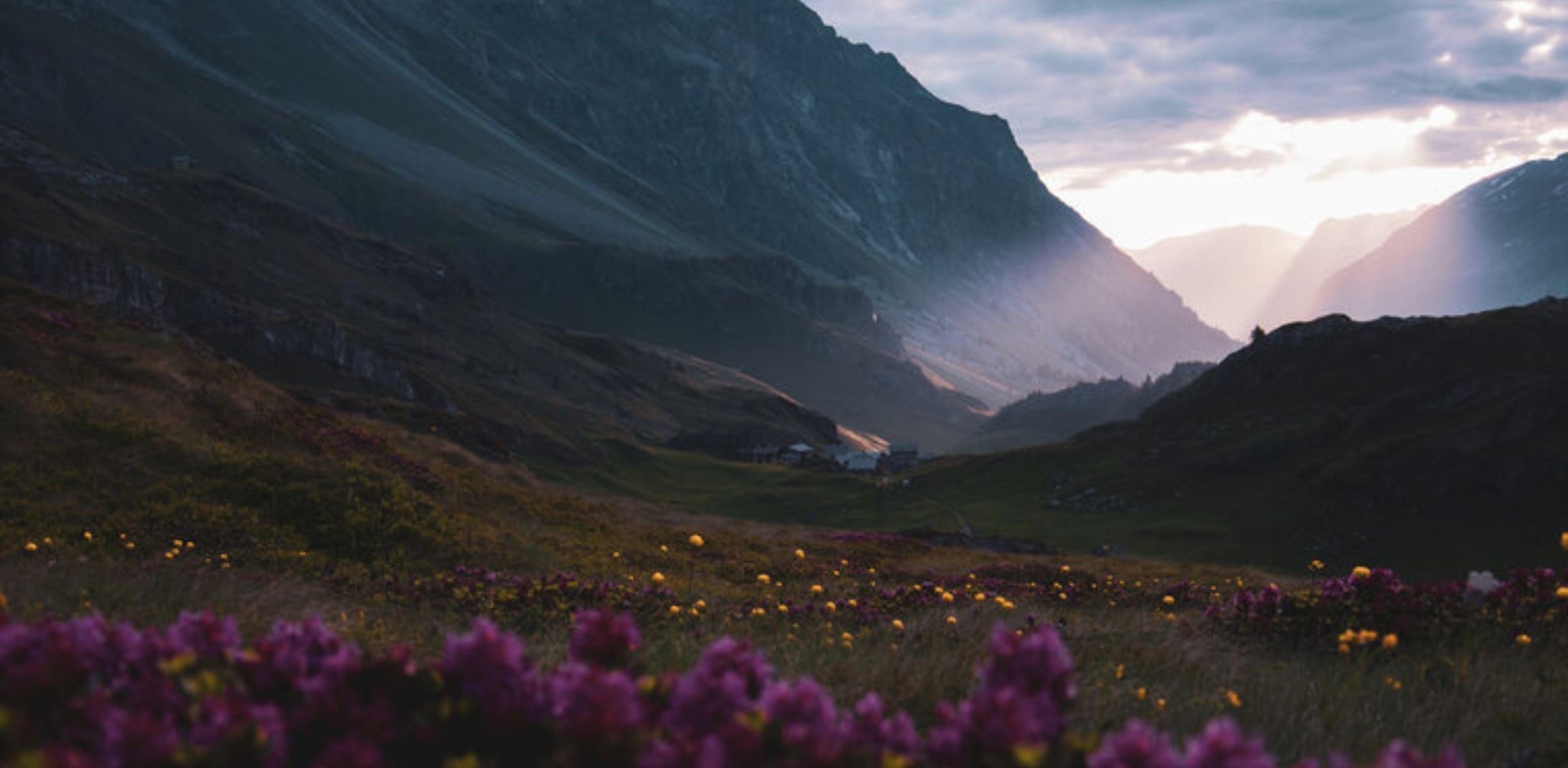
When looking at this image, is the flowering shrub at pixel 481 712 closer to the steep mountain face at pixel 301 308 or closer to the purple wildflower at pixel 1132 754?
the purple wildflower at pixel 1132 754

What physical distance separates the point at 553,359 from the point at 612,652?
191 m

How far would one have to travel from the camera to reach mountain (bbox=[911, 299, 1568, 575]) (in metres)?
64.4

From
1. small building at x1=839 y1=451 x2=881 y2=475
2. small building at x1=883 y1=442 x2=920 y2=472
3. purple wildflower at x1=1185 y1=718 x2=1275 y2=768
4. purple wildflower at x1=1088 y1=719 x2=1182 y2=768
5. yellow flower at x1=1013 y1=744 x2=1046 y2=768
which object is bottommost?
small building at x1=839 y1=451 x2=881 y2=475

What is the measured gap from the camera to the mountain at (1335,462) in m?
64.4

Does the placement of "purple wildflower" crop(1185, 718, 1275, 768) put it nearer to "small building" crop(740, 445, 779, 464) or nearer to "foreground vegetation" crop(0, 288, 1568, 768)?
"foreground vegetation" crop(0, 288, 1568, 768)

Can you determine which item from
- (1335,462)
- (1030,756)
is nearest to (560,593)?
(1030,756)

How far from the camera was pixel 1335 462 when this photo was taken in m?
73.9

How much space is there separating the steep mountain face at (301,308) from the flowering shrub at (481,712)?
204 feet

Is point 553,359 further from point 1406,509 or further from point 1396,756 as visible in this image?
point 1396,756

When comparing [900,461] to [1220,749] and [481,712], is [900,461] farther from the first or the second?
[1220,749]

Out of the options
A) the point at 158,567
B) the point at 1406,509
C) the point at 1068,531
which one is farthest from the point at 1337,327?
the point at 158,567

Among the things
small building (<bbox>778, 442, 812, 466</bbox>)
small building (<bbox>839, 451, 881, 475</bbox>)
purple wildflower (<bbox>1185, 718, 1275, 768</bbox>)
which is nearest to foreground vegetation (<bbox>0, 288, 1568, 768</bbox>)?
purple wildflower (<bbox>1185, 718, 1275, 768</bbox>)

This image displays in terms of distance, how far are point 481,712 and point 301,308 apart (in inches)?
6358

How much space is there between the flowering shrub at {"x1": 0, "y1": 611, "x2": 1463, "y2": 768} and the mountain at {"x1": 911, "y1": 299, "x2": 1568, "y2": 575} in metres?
69.4
